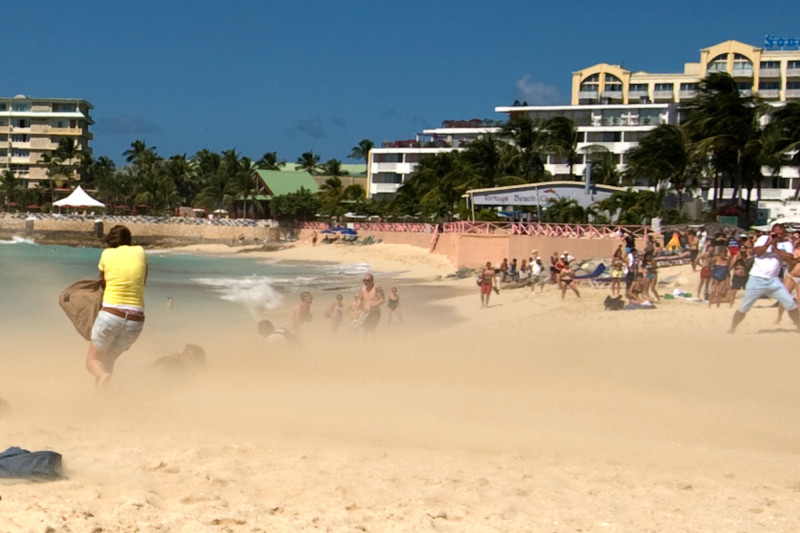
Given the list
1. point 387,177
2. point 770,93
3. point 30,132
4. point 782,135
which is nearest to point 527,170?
point 782,135

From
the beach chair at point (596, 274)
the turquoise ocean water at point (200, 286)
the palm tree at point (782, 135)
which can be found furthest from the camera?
the palm tree at point (782, 135)

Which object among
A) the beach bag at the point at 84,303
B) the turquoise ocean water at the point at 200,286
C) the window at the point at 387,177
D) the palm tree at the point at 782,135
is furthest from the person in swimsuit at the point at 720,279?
the window at the point at 387,177

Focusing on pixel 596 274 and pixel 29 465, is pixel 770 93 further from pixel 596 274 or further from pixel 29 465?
pixel 29 465

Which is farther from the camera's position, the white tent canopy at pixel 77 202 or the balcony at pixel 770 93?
the balcony at pixel 770 93

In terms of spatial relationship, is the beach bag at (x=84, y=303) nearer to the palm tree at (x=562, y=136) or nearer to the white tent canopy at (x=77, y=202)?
the palm tree at (x=562, y=136)

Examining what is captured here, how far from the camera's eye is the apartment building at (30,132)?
95938mm

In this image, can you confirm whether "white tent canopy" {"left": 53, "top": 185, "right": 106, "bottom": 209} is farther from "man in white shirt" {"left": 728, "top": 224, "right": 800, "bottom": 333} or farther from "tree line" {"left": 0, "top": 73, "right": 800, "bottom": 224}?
"man in white shirt" {"left": 728, "top": 224, "right": 800, "bottom": 333}

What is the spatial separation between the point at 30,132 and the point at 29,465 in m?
99.6

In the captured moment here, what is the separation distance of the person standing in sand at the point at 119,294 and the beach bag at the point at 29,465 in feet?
6.00

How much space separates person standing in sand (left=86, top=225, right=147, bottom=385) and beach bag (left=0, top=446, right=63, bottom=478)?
1.83 metres

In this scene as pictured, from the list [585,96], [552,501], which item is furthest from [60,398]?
[585,96]

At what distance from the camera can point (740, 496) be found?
211 inches

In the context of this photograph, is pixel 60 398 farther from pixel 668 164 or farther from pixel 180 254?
pixel 180 254

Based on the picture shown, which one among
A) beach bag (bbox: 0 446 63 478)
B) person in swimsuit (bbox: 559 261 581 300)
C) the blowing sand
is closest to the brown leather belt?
the blowing sand
